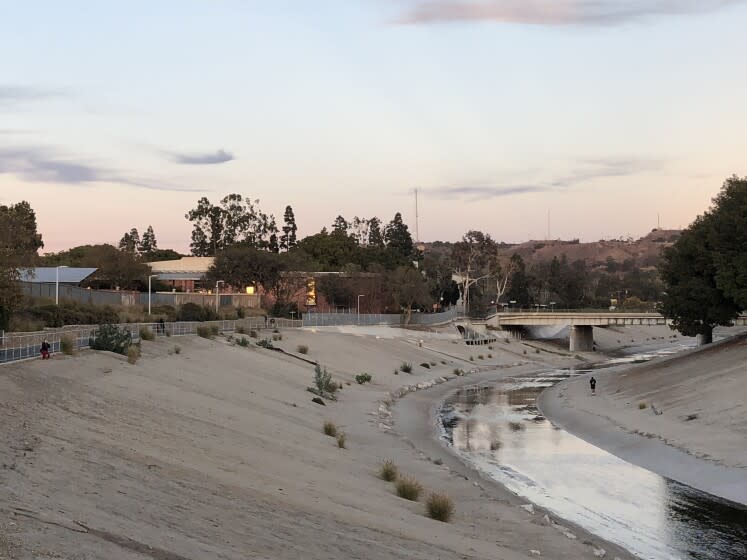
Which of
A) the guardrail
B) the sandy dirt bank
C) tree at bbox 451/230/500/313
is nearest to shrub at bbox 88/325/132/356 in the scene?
the guardrail

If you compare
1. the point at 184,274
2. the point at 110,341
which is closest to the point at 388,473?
the point at 110,341

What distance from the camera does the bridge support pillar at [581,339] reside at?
129250mm

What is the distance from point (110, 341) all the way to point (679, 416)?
87.7ft

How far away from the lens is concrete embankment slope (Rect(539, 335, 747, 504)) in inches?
1200

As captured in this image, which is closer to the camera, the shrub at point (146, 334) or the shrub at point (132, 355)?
the shrub at point (132, 355)

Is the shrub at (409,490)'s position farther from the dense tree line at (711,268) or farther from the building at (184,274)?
the building at (184,274)

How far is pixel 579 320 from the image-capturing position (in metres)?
126

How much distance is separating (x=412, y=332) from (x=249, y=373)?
6067cm

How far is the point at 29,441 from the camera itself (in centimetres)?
1897

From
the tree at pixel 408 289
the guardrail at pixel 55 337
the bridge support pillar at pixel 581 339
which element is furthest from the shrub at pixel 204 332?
the bridge support pillar at pixel 581 339

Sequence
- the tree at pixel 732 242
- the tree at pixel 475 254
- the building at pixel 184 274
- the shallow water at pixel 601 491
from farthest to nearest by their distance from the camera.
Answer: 1. the tree at pixel 475 254
2. the building at pixel 184 274
3. the tree at pixel 732 242
4. the shallow water at pixel 601 491

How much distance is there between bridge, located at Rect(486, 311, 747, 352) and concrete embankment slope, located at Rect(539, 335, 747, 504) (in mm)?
61034

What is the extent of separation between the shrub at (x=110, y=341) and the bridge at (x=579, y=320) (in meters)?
91.2

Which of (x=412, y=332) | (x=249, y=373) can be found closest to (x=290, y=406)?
(x=249, y=373)
